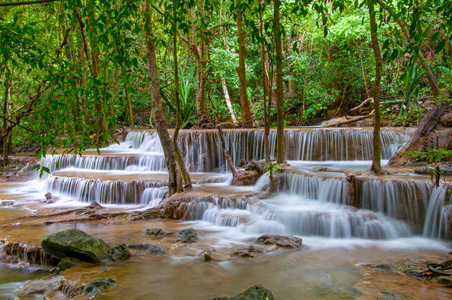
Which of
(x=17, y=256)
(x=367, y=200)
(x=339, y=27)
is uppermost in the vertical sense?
(x=339, y=27)

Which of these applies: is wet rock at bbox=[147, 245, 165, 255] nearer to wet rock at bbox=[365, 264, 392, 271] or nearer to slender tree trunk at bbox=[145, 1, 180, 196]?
slender tree trunk at bbox=[145, 1, 180, 196]

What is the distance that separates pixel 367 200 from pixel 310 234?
1.50m

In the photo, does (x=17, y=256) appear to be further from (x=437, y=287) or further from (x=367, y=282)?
(x=437, y=287)

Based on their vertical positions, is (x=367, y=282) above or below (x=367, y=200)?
below

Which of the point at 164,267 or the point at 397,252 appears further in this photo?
the point at 397,252

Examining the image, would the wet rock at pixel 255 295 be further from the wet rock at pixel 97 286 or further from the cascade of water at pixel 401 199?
the cascade of water at pixel 401 199

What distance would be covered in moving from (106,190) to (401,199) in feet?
23.5

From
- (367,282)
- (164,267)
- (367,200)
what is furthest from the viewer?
(367,200)

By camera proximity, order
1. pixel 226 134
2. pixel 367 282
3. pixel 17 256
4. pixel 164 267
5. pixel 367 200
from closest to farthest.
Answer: pixel 367 282
pixel 164 267
pixel 17 256
pixel 367 200
pixel 226 134

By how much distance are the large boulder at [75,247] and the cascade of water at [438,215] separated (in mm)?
5577

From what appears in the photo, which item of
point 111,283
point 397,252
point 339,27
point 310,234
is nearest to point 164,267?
point 111,283

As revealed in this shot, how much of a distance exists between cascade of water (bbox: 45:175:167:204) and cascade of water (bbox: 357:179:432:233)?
5067 millimetres

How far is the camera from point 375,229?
21.5 ft

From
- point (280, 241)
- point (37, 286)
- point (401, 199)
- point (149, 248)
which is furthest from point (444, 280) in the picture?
point (37, 286)
